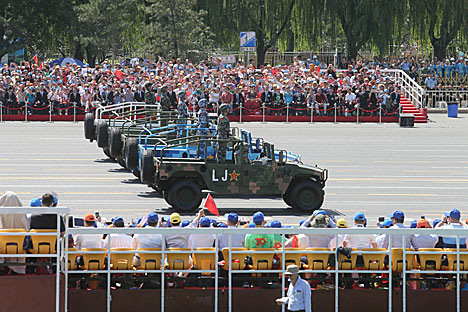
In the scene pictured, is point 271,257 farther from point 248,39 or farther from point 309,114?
point 248,39

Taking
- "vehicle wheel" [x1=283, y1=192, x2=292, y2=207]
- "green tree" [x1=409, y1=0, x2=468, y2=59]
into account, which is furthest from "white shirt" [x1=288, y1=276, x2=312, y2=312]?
"green tree" [x1=409, y1=0, x2=468, y2=59]

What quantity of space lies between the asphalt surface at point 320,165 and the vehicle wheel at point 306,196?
11.2 inches

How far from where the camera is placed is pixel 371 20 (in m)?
58.3

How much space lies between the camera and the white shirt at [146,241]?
12.6 meters

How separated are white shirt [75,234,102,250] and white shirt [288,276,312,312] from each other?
113 inches

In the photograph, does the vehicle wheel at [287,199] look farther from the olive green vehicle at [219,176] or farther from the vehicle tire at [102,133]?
the vehicle tire at [102,133]

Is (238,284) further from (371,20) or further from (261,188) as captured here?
(371,20)

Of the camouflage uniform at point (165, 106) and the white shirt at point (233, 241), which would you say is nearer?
the white shirt at point (233, 241)

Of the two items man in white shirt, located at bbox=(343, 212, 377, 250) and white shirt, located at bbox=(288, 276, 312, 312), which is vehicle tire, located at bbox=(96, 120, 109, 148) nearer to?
man in white shirt, located at bbox=(343, 212, 377, 250)

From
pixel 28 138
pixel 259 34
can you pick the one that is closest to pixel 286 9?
pixel 259 34

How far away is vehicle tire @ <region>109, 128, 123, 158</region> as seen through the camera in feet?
82.4

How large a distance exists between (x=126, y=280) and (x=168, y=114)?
54.0ft

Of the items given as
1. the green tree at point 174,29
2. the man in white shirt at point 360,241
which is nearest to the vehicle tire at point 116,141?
the man in white shirt at point 360,241

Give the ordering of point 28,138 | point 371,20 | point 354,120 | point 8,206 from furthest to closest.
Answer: point 371,20
point 354,120
point 28,138
point 8,206
